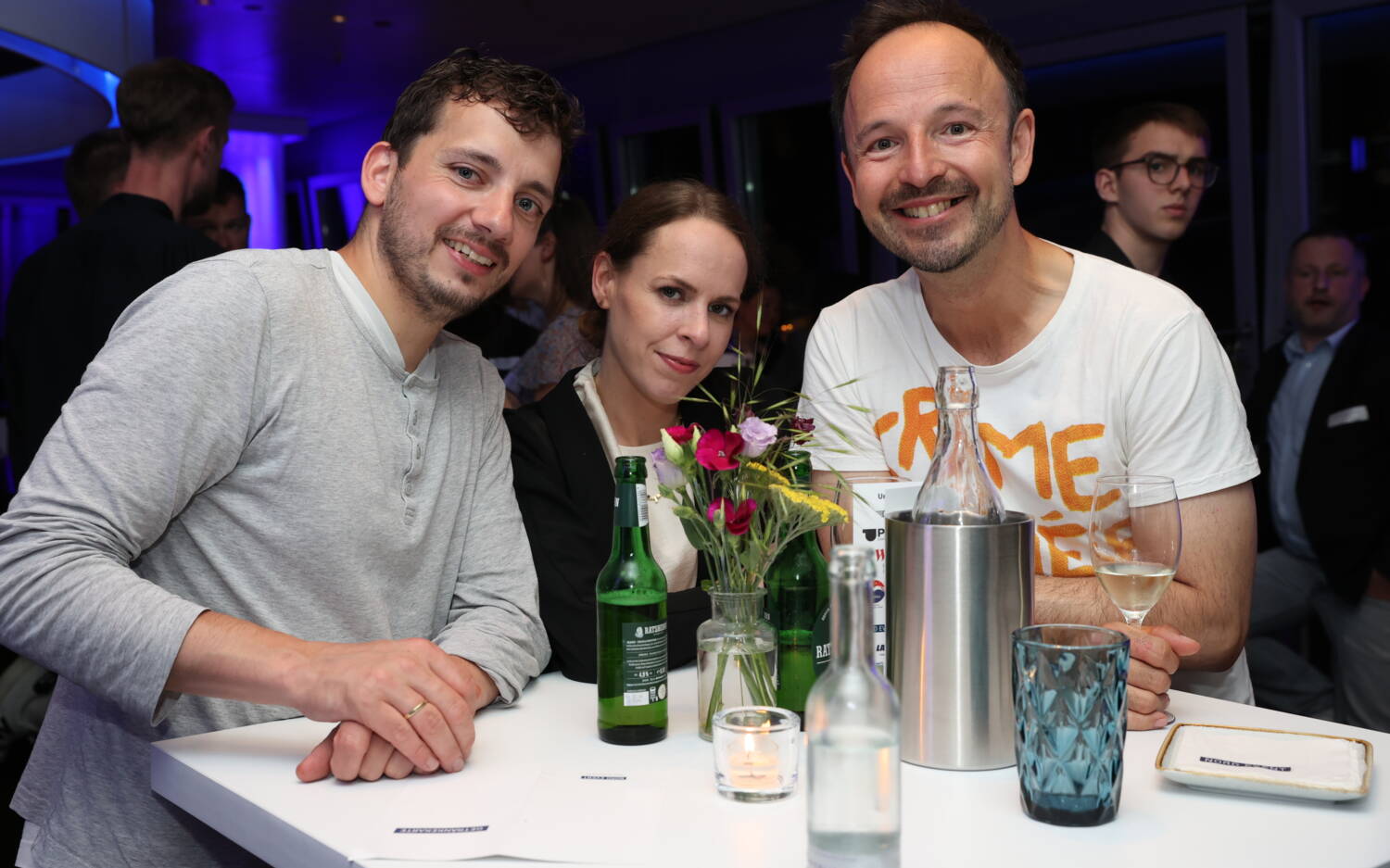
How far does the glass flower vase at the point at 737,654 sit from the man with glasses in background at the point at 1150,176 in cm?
276

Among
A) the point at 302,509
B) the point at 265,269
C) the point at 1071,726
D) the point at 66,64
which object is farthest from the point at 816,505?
the point at 66,64

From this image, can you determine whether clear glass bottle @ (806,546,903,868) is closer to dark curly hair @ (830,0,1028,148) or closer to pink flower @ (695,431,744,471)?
pink flower @ (695,431,744,471)

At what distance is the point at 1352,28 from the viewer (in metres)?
5.27

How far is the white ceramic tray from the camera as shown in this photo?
114cm

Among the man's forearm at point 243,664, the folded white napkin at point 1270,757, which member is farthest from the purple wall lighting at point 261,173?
the folded white napkin at point 1270,757

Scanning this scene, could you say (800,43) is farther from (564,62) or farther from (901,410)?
(901,410)

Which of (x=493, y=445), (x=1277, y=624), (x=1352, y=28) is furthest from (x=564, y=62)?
(x=493, y=445)

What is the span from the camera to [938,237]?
1.80 meters

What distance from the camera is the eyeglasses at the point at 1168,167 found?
376 cm

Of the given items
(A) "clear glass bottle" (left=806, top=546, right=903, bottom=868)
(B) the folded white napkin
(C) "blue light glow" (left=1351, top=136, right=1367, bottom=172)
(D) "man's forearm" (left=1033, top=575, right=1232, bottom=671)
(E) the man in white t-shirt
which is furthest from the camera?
(C) "blue light glow" (left=1351, top=136, right=1367, bottom=172)

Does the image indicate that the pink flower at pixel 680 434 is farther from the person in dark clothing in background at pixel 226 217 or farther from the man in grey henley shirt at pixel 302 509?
the person in dark clothing in background at pixel 226 217

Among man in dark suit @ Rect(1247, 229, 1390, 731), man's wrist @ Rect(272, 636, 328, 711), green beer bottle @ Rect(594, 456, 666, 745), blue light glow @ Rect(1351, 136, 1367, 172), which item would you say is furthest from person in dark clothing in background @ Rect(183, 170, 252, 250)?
blue light glow @ Rect(1351, 136, 1367, 172)

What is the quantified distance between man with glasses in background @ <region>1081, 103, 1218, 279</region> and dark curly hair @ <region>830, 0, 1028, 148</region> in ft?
6.22

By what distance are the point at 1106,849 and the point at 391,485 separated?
3.42 ft
